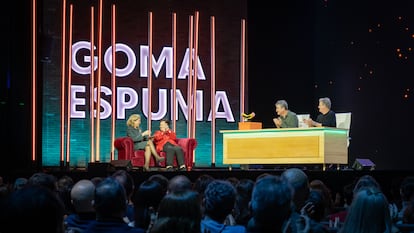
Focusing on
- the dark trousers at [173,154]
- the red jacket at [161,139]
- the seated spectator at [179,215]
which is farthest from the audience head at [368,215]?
the red jacket at [161,139]

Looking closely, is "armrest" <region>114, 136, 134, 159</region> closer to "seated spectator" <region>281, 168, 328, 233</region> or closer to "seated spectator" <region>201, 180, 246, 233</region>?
"seated spectator" <region>281, 168, 328, 233</region>

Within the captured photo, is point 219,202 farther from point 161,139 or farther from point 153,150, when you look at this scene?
point 161,139

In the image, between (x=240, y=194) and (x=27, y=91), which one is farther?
(x=27, y=91)

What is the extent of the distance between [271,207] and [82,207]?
4.32 feet

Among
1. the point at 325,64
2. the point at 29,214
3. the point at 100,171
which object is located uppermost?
the point at 325,64

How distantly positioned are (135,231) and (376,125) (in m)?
8.68

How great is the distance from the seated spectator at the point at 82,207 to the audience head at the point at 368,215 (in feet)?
4.00

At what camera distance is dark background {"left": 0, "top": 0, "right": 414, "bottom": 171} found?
980cm

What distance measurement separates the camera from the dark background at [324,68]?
9.80 metres

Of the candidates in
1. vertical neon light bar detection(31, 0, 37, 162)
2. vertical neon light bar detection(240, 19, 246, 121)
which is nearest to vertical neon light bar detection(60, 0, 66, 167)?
vertical neon light bar detection(31, 0, 37, 162)

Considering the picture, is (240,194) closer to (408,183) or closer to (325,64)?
(408,183)

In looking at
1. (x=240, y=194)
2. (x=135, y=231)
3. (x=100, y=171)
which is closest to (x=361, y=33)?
(x=100, y=171)

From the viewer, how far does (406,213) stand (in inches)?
151

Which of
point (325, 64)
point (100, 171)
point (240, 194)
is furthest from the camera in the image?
point (325, 64)
